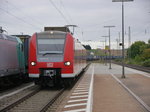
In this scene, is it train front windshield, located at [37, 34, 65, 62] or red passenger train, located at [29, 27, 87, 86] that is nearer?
red passenger train, located at [29, 27, 87, 86]

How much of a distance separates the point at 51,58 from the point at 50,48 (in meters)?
0.67

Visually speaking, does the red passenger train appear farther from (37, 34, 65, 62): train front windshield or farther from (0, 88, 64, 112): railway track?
(0, 88, 64, 112): railway track

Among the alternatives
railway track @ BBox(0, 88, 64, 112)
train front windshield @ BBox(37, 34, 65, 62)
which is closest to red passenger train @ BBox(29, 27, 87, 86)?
train front windshield @ BBox(37, 34, 65, 62)

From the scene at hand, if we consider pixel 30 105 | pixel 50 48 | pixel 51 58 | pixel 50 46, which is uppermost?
pixel 50 46

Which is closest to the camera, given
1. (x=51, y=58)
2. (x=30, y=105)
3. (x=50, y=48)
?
(x=30, y=105)

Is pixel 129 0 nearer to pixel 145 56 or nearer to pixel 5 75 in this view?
pixel 5 75

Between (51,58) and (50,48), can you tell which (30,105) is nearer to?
A: (51,58)

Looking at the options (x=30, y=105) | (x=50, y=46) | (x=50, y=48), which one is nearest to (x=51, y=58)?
(x=50, y=48)

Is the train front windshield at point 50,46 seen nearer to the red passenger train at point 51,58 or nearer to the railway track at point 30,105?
the red passenger train at point 51,58

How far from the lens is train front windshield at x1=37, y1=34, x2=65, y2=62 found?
598 inches

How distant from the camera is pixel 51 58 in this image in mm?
15141

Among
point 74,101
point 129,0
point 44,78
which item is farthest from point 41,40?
point 129,0

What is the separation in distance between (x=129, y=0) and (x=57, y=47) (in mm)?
10416

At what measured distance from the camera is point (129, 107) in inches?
406
